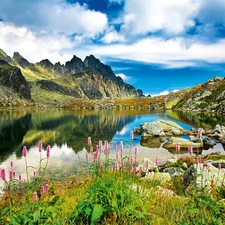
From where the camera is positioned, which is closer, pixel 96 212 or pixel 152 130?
pixel 96 212

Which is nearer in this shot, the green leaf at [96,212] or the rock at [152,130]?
the green leaf at [96,212]

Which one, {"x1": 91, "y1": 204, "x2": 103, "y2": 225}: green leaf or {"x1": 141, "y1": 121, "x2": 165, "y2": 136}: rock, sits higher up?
{"x1": 91, "y1": 204, "x2": 103, "y2": 225}: green leaf

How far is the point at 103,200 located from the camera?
6.79 metres

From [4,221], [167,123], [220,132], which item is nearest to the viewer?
[4,221]

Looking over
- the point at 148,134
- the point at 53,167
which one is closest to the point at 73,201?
the point at 53,167

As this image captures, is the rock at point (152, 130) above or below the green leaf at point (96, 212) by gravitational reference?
below

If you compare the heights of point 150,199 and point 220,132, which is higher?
point 150,199

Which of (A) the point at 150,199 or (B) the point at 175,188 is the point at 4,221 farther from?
(B) the point at 175,188

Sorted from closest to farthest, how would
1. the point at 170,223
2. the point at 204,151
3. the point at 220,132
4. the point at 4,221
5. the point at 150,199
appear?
the point at 4,221 → the point at 170,223 → the point at 150,199 → the point at 204,151 → the point at 220,132

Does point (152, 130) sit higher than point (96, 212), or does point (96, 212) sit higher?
point (96, 212)

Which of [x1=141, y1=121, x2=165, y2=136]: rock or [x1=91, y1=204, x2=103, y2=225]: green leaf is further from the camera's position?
[x1=141, y1=121, x2=165, y2=136]: rock

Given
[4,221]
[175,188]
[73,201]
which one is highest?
[4,221]

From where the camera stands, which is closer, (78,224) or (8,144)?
(78,224)

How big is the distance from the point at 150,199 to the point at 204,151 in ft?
128
